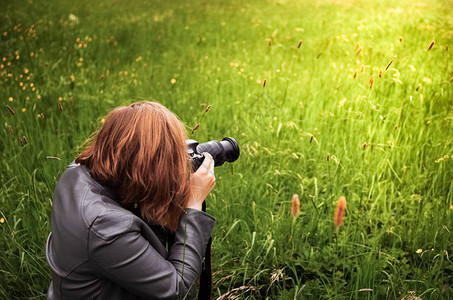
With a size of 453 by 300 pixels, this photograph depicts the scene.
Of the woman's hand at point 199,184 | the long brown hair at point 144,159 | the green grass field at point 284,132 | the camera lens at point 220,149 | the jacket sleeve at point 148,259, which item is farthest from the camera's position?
the green grass field at point 284,132

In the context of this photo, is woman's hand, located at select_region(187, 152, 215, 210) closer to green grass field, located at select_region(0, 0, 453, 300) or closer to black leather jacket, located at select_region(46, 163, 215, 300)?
black leather jacket, located at select_region(46, 163, 215, 300)

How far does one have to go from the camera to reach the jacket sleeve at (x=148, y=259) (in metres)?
1.37

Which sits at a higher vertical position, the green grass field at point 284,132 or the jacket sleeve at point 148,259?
the jacket sleeve at point 148,259

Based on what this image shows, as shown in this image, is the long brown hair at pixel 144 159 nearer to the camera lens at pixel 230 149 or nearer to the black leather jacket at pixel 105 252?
the black leather jacket at pixel 105 252

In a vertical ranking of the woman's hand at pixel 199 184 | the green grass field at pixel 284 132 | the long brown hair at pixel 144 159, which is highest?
the long brown hair at pixel 144 159

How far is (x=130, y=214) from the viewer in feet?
4.65

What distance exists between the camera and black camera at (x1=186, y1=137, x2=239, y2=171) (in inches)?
66.4

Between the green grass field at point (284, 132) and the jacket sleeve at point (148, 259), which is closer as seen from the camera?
the jacket sleeve at point (148, 259)

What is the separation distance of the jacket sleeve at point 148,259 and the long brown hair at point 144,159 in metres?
0.09

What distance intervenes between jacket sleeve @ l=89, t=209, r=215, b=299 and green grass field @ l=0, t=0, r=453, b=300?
1.31 ft

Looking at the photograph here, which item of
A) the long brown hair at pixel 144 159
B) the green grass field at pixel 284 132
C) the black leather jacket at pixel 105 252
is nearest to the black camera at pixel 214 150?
the long brown hair at pixel 144 159

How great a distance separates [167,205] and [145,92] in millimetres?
2716

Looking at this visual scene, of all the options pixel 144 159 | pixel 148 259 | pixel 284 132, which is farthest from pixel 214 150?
pixel 284 132

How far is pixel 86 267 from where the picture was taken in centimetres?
141
